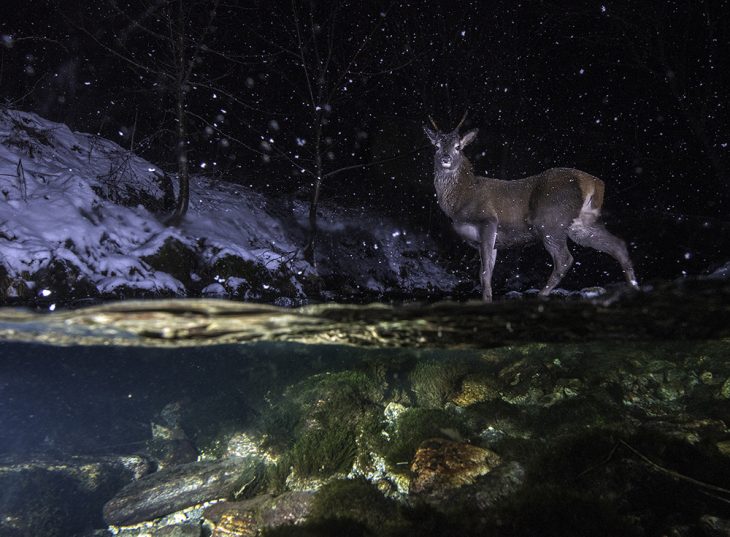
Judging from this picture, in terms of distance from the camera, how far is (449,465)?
19.4ft

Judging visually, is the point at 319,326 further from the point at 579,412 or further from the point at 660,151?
the point at 660,151

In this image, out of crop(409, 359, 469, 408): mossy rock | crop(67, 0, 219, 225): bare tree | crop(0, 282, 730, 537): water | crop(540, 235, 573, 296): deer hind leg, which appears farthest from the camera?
crop(67, 0, 219, 225): bare tree

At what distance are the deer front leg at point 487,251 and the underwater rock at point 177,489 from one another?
19.9ft

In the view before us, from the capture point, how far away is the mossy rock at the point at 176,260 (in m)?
9.75

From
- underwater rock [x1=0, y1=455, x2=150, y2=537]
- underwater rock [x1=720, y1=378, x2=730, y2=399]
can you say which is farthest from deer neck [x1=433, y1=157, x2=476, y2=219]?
underwater rock [x1=0, y1=455, x2=150, y2=537]

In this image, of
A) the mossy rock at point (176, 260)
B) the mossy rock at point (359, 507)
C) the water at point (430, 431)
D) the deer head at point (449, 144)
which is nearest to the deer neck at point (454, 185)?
the deer head at point (449, 144)

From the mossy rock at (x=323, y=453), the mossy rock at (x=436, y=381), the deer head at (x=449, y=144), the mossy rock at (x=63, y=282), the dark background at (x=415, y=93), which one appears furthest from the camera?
the dark background at (x=415, y=93)

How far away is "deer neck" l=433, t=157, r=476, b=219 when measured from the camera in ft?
27.5

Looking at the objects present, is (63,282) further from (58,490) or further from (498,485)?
(498,485)

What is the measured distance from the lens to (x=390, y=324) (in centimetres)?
657

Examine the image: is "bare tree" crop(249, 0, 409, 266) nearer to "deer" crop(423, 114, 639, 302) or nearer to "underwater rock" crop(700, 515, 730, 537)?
"deer" crop(423, 114, 639, 302)

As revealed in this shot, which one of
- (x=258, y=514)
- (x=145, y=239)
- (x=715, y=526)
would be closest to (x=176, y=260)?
(x=145, y=239)

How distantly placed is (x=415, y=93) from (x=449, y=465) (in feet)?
53.4

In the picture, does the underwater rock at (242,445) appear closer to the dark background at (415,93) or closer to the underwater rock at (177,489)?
the underwater rock at (177,489)
